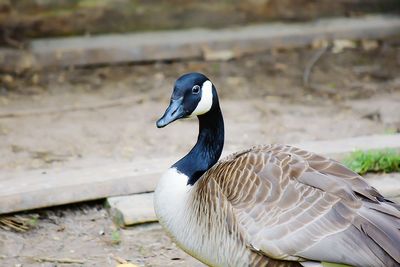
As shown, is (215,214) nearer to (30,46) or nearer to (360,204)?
(360,204)

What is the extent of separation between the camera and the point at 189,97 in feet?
12.8

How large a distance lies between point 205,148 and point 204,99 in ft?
0.94

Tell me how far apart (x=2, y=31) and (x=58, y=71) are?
2.03 feet

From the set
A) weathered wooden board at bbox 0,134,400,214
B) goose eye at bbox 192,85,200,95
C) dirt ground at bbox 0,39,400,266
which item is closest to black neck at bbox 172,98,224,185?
goose eye at bbox 192,85,200,95

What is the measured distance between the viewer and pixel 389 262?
3.30m

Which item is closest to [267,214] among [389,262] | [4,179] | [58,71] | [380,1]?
[389,262]

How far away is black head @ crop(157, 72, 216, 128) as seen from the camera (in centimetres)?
386

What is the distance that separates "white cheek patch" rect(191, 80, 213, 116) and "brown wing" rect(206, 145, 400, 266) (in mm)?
352

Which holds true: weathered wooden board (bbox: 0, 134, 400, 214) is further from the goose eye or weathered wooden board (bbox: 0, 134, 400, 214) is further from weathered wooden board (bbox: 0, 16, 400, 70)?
weathered wooden board (bbox: 0, 16, 400, 70)

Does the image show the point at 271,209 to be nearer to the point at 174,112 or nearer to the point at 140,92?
the point at 174,112

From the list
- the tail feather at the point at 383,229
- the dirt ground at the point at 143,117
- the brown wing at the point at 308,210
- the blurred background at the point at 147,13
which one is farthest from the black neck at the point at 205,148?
the blurred background at the point at 147,13

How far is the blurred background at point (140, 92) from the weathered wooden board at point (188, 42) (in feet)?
0.04

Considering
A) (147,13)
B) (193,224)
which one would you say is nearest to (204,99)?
(193,224)

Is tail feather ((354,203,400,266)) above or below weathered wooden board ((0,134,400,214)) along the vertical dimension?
above
